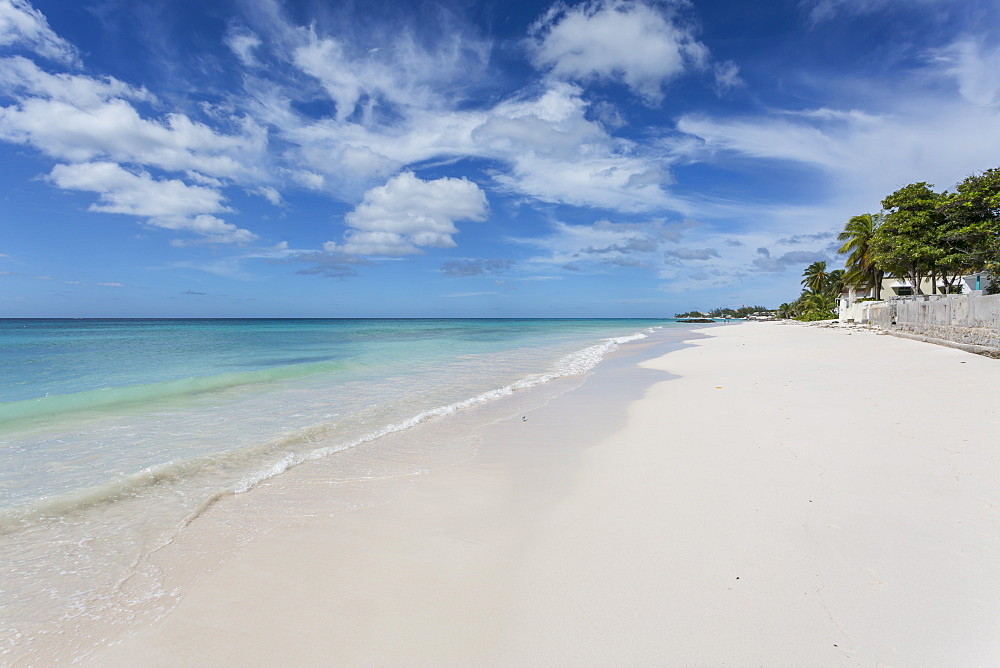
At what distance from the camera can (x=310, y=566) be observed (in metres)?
3.21

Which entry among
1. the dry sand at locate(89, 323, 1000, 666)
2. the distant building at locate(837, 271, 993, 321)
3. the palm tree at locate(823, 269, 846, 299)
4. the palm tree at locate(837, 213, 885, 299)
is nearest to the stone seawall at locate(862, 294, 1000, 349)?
the distant building at locate(837, 271, 993, 321)

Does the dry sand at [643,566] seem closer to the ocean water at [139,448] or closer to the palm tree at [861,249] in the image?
the ocean water at [139,448]

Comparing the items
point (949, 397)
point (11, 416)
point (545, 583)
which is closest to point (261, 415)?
point (11, 416)

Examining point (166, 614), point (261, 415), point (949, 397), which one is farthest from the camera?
point (261, 415)

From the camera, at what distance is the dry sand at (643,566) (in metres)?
2.34

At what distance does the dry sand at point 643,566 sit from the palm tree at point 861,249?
42.5 meters

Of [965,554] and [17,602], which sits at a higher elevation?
[965,554]

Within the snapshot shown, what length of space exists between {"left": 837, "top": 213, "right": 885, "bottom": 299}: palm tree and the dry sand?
139 ft

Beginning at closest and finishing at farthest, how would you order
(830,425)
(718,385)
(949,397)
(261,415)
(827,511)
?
(827,511) < (830,425) < (949,397) < (261,415) < (718,385)

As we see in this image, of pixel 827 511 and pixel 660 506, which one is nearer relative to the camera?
pixel 827 511

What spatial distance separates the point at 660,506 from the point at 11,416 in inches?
457

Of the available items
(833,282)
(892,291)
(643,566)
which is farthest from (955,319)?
(833,282)

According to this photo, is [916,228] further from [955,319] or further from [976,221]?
[955,319]

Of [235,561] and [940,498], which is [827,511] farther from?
[235,561]
